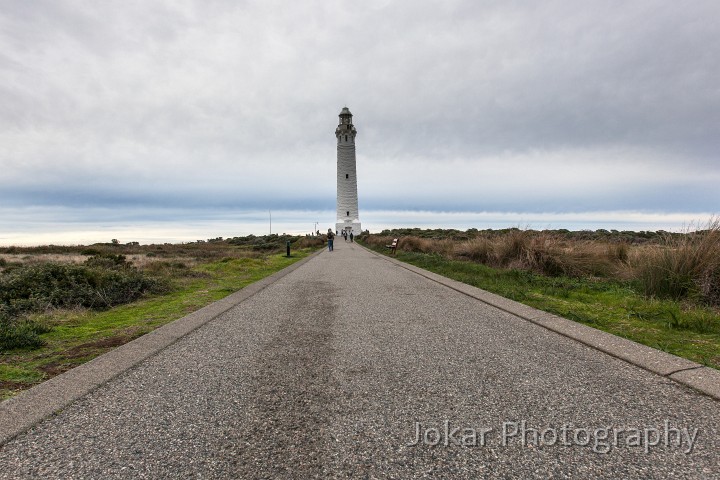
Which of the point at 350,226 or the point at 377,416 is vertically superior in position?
the point at 350,226

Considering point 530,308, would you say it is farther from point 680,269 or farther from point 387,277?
point 387,277

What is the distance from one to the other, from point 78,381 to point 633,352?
5929 mm

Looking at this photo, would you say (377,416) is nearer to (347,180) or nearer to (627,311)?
(627,311)

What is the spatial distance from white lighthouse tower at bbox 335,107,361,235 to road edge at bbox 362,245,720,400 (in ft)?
188

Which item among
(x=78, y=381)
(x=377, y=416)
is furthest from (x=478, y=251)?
(x=78, y=381)

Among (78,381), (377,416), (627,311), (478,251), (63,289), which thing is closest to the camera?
(377,416)

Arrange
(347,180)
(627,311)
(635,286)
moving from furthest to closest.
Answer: (347,180), (635,286), (627,311)

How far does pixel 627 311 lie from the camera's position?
629 centimetres

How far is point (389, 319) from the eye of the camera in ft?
20.5

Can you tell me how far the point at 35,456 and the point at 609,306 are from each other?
8.19 meters

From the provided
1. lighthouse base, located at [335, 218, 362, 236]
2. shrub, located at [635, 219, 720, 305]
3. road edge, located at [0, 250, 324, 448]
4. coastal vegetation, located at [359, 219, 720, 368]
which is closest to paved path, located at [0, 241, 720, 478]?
road edge, located at [0, 250, 324, 448]

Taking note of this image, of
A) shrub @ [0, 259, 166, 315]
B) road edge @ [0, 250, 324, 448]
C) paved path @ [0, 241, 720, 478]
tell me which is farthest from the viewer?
shrub @ [0, 259, 166, 315]

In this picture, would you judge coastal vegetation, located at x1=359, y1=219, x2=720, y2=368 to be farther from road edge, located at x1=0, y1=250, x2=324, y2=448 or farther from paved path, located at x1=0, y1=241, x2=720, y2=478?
road edge, located at x1=0, y1=250, x2=324, y2=448

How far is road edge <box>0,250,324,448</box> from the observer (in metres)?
2.74
